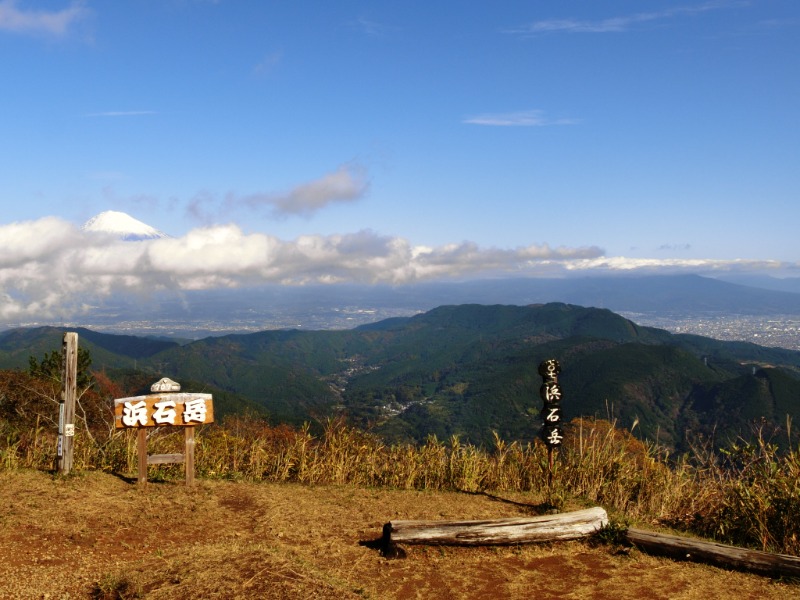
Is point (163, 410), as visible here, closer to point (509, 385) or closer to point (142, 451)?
point (142, 451)

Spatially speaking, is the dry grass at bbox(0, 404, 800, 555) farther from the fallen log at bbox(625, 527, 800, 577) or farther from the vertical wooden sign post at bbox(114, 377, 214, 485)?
the fallen log at bbox(625, 527, 800, 577)

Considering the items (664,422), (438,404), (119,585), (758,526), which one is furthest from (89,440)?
(438,404)

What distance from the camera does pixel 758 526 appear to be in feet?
26.9

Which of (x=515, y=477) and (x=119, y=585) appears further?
(x=515, y=477)

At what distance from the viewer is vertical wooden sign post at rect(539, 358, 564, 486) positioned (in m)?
9.79

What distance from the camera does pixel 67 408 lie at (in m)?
9.34

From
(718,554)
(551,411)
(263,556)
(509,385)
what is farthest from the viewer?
(509,385)

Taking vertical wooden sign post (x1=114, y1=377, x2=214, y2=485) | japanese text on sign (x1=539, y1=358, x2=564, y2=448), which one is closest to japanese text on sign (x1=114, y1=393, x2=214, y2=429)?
vertical wooden sign post (x1=114, y1=377, x2=214, y2=485)

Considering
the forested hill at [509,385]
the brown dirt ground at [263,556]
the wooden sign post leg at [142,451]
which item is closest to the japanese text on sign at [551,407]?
the brown dirt ground at [263,556]

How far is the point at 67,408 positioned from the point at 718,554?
9.54 m

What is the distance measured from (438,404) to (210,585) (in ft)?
423

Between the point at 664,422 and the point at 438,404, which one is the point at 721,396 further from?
the point at 438,404

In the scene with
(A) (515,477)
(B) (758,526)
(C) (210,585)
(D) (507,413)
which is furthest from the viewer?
(D) (507,413)

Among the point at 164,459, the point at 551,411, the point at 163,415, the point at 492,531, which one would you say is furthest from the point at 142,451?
the point at 551,411
